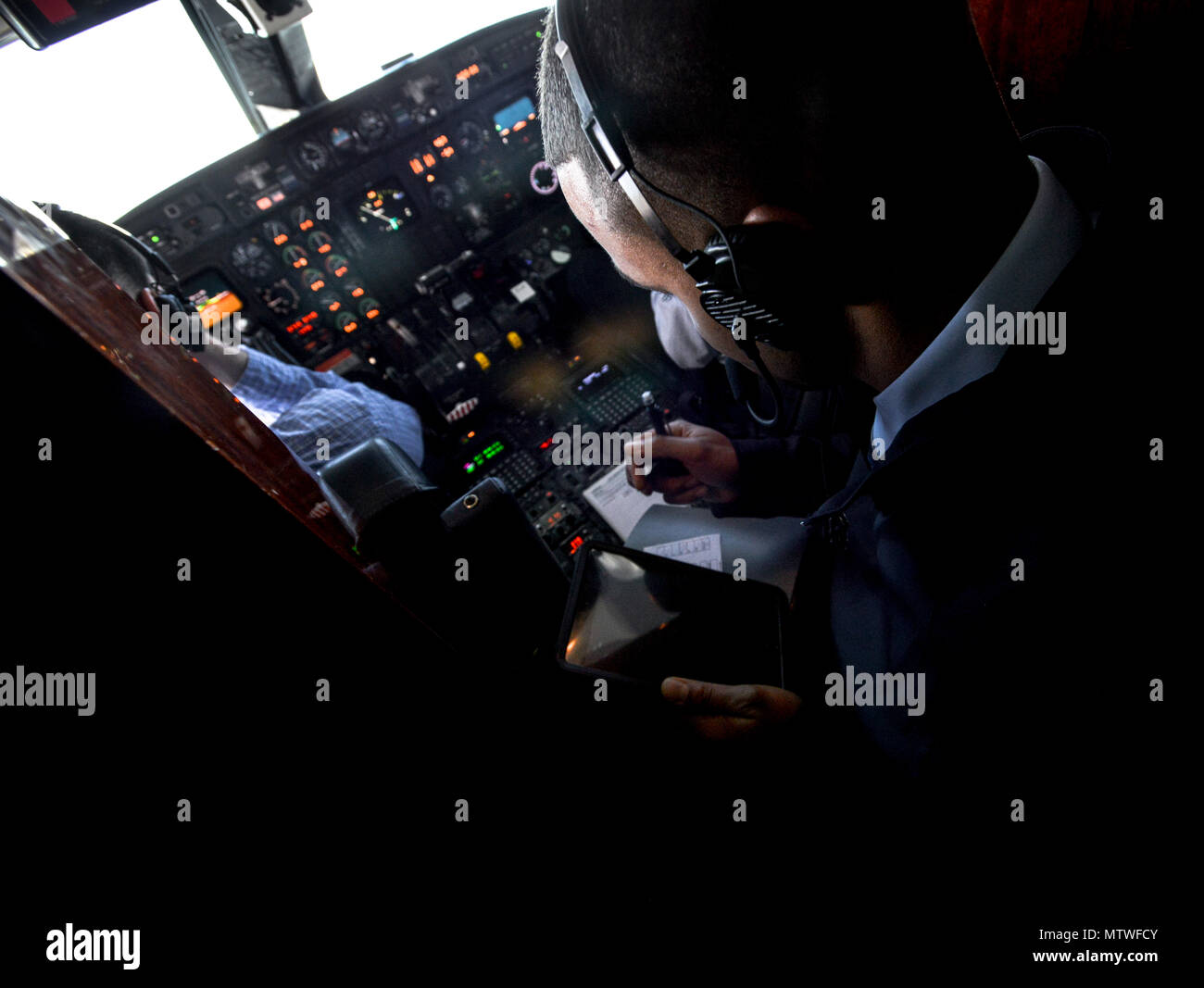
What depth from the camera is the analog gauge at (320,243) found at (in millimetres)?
1820

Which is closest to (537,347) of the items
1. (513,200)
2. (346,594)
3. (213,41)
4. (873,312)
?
(513,200)

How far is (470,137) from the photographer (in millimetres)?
1946

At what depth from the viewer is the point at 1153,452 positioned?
72cm

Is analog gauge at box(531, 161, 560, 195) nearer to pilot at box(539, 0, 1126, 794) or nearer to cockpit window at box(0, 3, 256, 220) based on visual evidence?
cockpit window at box(0, 3, 256, 220)

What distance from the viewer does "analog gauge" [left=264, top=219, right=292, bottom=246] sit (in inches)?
68.4

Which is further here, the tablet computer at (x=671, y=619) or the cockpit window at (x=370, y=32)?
the cockpit window at (x=370, y=32)

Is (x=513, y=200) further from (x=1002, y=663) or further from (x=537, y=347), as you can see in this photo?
(x=1002, y=663)

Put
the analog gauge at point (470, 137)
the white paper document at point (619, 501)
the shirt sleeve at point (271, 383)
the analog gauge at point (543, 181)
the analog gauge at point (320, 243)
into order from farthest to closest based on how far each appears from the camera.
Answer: the analog gauge at point (543, 181)
the analog gauge at point (470, 137)
the analog gauge at point (320, 243)
the shirt sleeve at point (271, 383)
the white paper document at point (619, 501)

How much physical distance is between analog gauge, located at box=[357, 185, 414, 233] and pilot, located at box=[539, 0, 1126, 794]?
4.08ft

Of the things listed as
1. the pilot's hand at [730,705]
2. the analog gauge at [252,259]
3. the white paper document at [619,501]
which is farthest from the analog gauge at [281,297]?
the pilot's hand at [730,705]

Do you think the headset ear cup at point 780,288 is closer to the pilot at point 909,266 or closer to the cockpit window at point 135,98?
the pilot at point 909,266

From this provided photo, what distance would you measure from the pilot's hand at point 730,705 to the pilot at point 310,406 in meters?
0.94
